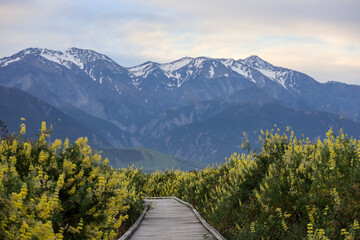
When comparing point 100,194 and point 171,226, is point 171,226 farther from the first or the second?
point 100,194

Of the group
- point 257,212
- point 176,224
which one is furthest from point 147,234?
point 257,212

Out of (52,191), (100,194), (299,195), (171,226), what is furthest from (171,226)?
(52,191)

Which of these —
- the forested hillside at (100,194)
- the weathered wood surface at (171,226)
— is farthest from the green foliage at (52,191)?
the weathered wood surface at (171,226)

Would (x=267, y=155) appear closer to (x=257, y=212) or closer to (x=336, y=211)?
(x=257, y=212)

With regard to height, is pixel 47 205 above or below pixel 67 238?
above

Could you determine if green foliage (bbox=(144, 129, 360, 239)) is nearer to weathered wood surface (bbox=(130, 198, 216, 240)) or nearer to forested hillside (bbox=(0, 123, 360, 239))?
forested hillside (bbox=(0, 123, 360, 239))

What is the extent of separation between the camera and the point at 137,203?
15.5 metres

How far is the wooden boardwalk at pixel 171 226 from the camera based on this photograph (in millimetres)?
11012

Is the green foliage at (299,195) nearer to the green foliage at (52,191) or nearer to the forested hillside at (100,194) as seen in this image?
the forested hillside at (100,194)

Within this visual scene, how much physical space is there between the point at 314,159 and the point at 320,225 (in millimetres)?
2081

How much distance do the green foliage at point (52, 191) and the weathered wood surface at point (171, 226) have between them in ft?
9.48

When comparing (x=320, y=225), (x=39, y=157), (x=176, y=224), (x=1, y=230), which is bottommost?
(x=176, y=224)

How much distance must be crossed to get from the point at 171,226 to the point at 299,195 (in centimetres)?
543

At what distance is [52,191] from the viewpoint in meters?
6.03
